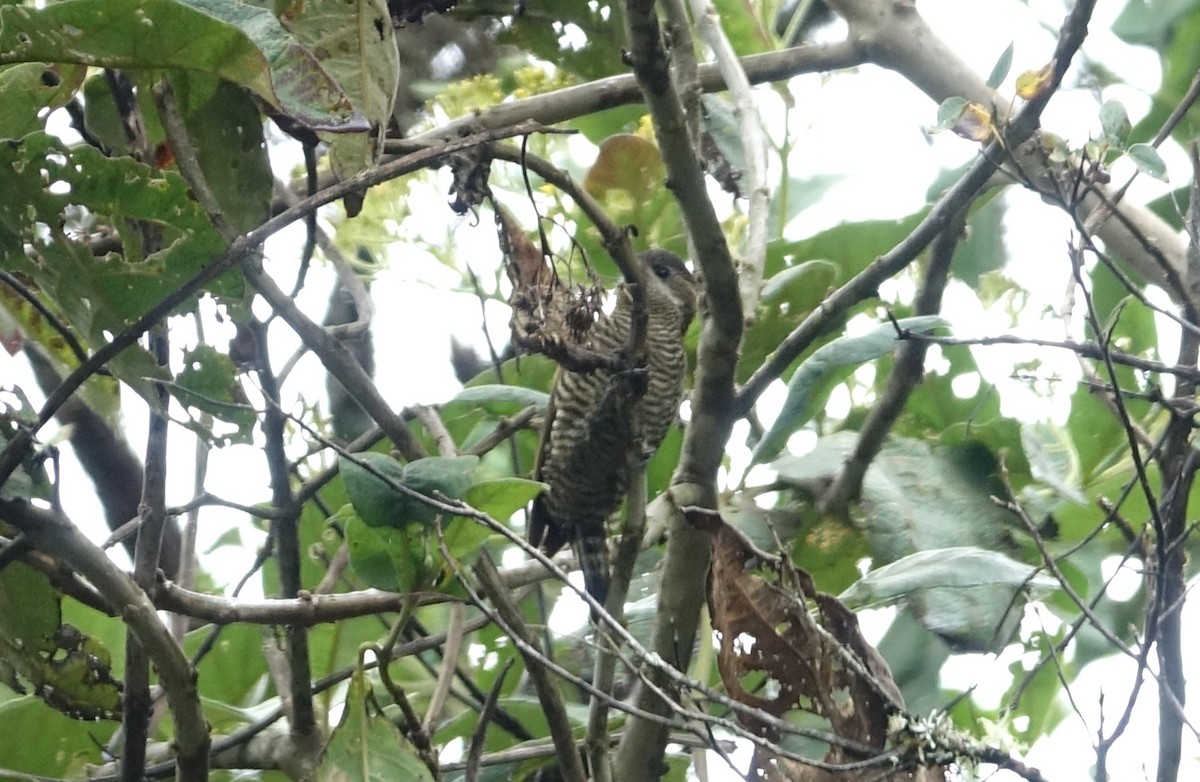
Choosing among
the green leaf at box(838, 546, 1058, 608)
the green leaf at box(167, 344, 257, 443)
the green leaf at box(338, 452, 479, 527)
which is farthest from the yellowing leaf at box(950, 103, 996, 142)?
the green leaf at box(167, 344, 257, 443)

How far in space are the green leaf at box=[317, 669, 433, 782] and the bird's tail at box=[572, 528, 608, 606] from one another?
0.98 m

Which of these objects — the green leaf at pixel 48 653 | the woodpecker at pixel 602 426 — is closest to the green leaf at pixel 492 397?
the woodpecker at pixel 602 426

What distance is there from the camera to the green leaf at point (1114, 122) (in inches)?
42.9

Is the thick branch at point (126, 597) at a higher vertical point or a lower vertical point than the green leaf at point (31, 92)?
lower

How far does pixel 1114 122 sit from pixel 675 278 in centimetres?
106

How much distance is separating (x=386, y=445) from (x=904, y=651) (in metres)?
0.70

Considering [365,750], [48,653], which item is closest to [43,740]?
[48,653]

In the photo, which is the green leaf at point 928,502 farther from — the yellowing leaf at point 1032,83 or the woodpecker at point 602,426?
the yellowing leaf at point 1032,83

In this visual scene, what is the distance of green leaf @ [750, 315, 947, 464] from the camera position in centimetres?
129

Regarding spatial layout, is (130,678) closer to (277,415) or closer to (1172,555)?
(277,415)

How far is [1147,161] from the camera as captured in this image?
1092mm

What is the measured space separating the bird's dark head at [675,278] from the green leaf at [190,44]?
119 cm

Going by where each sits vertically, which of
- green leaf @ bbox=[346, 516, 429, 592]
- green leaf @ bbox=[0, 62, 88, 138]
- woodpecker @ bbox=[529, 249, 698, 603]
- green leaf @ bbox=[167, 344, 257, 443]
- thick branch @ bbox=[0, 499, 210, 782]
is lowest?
thick branch @ bbox=[0, 499, 210, 782]

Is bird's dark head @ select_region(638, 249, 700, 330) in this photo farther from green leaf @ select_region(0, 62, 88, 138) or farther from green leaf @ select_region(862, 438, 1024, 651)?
green leaf @ select_region(0, 62, 88, 138)
